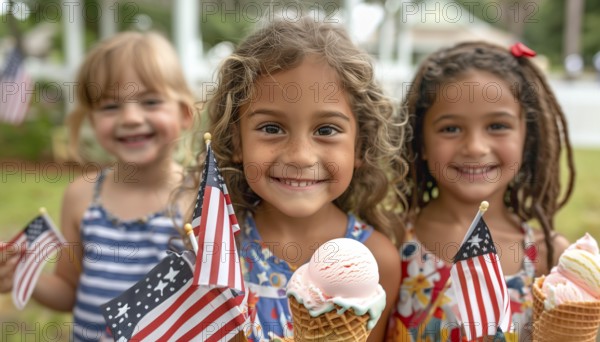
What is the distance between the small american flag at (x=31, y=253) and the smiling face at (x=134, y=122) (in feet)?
1.61

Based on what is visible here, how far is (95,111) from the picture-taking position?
2896 millimetres

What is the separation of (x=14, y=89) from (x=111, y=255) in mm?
4086

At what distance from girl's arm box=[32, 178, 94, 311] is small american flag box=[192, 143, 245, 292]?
1.28 meters

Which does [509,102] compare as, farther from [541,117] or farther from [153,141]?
[153,141]

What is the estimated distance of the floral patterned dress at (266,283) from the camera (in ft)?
6.82

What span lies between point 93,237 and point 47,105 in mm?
8547

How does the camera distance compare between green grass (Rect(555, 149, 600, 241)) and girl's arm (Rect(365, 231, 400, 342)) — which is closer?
girl's arm (Rect(365, 231, 400, 342))

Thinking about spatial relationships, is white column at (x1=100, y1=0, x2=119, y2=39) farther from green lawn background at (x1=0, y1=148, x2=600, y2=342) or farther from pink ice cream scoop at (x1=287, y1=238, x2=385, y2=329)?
pink ice cream scoop at (x1=287, y1=238, x2=385, y2=329)

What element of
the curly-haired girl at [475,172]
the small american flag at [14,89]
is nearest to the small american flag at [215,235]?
the curly-haired girl at [475,172]

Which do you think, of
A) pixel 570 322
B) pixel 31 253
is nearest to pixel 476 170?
pixel 570 322

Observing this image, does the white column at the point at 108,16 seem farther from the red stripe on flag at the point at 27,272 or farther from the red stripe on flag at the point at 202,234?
the red stripe on flag at the point at 202,234

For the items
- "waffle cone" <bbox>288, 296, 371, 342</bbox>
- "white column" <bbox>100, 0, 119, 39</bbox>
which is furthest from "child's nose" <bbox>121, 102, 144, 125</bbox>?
"white column" <bbox>100, 0, 119, 39</bbox>

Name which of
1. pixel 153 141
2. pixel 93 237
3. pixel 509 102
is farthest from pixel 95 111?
pixel 509 102

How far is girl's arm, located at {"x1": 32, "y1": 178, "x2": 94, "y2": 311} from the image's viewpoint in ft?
9.41
